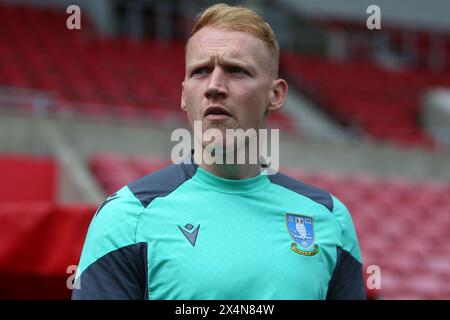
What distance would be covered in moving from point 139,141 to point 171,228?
6895mm

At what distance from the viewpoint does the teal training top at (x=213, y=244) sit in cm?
165

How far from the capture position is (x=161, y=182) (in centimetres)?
183

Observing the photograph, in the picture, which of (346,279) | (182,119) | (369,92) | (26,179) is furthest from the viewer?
(369,92)

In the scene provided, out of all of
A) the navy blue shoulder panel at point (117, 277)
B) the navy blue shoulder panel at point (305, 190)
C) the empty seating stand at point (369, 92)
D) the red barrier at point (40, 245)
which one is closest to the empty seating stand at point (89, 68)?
the empty seating stand at point (369, 92)

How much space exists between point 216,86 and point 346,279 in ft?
1.70

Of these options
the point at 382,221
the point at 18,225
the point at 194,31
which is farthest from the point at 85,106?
the point at 194,31

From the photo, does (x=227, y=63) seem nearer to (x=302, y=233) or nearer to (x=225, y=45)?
(x=225, y=45)

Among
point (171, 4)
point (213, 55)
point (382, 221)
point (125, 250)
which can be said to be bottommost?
point (382, 221)

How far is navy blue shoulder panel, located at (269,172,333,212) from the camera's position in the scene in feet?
6.33

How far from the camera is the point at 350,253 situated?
1.87 meters

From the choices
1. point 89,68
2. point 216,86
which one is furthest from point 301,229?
point 89,68

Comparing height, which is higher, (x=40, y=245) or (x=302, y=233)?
(x=302, y=233)

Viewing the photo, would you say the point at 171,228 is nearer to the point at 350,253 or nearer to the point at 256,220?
the point at 256,220

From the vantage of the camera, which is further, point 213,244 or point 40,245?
point 40,245
